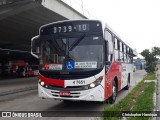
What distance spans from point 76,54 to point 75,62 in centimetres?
27

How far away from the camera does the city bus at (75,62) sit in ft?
30.5

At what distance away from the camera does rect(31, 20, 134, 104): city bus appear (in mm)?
9305

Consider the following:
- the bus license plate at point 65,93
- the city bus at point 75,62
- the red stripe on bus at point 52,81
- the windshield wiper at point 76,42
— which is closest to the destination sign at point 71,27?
the city bus at point 75,62

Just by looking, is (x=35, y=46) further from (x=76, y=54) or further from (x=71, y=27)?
(x=76, y=54)

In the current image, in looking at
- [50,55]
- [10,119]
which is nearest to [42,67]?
[50,55]

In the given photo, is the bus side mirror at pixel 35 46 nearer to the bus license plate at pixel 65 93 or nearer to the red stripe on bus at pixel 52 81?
the red stripe on bus at pixel 52 81

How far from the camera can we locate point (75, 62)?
9.46 m

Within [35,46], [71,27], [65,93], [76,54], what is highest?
[71,27]

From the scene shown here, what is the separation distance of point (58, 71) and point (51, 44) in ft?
3.46

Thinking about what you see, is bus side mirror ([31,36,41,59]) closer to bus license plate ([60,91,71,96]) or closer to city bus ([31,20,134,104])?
city bus ([31,20,134,104])

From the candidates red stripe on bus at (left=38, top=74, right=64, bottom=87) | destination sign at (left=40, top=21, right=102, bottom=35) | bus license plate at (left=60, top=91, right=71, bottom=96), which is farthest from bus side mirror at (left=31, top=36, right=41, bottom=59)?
bus license plate at (left=60, top=91, right=71, bottom=96)

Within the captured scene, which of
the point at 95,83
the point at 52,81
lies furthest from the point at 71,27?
the point at 95,83

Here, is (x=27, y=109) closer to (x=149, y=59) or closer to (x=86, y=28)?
(x=86, y=28)

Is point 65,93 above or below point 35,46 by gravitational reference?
below
